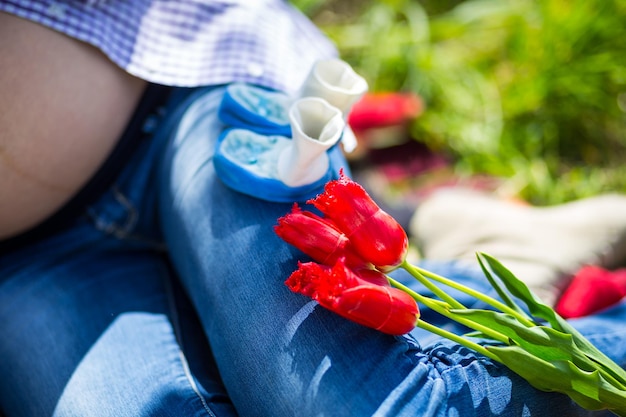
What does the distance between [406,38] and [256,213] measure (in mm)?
1116

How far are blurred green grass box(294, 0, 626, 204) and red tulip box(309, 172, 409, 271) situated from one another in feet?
2.96

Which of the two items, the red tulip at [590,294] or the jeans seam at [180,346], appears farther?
the red tulip at [590,294]

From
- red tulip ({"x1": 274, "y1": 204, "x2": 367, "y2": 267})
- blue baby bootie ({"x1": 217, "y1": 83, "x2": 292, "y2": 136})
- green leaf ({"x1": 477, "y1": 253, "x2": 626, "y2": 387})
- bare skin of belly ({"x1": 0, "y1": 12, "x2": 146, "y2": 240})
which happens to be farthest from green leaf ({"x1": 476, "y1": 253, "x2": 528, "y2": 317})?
bare skin of belly ({"x1": 0, "y1": 12, "x2": 146, "y2": 240})

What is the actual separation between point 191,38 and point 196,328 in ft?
1.37

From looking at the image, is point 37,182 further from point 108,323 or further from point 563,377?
point 563,377

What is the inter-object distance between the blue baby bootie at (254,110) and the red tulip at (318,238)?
0.23 meters

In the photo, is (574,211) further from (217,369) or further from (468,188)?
(217,369)

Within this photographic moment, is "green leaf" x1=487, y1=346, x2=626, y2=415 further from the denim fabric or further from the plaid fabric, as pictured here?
the plaid fabric

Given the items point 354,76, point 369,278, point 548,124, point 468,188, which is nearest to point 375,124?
point 468,188

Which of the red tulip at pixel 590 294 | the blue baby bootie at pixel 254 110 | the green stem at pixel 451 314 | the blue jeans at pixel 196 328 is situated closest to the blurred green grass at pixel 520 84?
the red tulip at pixel 590 294

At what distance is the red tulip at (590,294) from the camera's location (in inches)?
40.0

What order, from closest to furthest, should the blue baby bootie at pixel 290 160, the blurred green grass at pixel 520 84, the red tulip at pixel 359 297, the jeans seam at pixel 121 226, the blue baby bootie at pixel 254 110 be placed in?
the red tulip at pixel 359 297 → the blue baby bootie at pixel 290 160 → the blue baby bootie at pixel 254 110 → the jeans seam at pixel 121 226 → the blurred green grass at pixel 520 84

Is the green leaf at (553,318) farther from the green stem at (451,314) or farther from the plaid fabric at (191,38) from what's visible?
the plaid fabric at (191,38)

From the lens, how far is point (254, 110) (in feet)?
2.75
